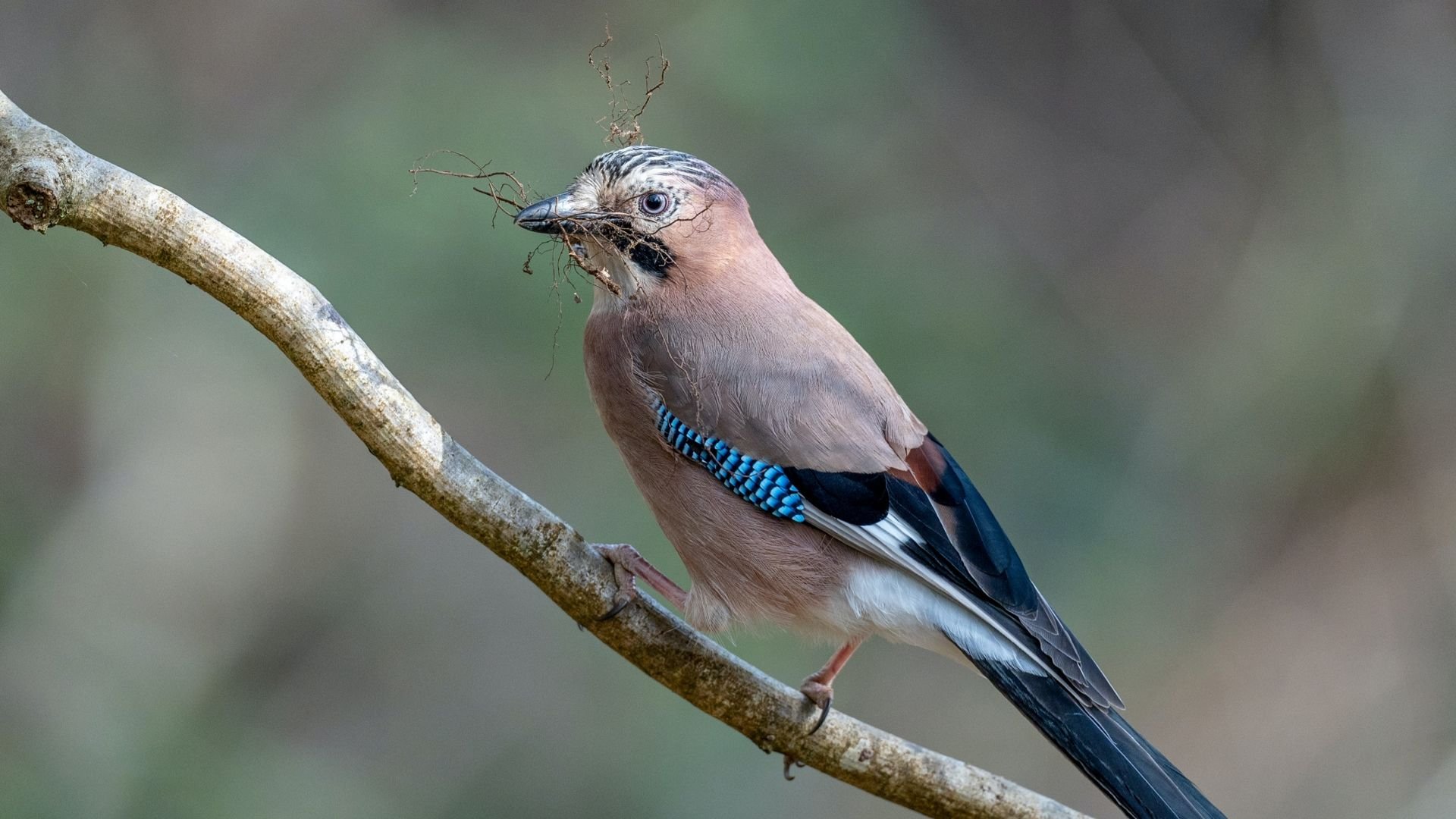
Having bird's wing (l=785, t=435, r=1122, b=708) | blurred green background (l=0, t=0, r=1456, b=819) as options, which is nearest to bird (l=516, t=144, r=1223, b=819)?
bird's wing (l=785, t=435, r=1122, b=708)

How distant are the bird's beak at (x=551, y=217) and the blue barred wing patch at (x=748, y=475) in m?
0.46

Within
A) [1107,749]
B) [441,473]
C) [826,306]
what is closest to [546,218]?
[441,473]

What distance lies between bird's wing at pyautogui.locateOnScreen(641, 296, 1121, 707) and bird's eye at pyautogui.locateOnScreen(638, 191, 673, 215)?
0.86 feet

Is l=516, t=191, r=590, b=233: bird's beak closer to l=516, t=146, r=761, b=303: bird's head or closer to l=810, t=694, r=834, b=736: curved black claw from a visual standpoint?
l=516, t=146, r=761, b=303: bird's head

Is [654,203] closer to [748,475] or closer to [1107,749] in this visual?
[748,475]

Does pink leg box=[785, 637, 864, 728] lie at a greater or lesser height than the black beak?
lesser

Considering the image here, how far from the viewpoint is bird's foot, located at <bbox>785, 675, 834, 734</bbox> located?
2646mm

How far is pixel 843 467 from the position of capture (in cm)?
260

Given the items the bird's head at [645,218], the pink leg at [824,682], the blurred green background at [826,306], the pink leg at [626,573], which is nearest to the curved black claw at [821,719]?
the pink leg at [824,682]

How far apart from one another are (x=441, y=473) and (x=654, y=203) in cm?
81

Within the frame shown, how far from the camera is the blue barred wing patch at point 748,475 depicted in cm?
262

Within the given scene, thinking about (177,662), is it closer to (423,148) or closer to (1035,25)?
(423,148)

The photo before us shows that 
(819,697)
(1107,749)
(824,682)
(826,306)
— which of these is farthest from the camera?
(826,306)

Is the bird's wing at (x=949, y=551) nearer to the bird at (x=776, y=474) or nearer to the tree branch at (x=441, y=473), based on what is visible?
the bird at (x=776, y=474)
